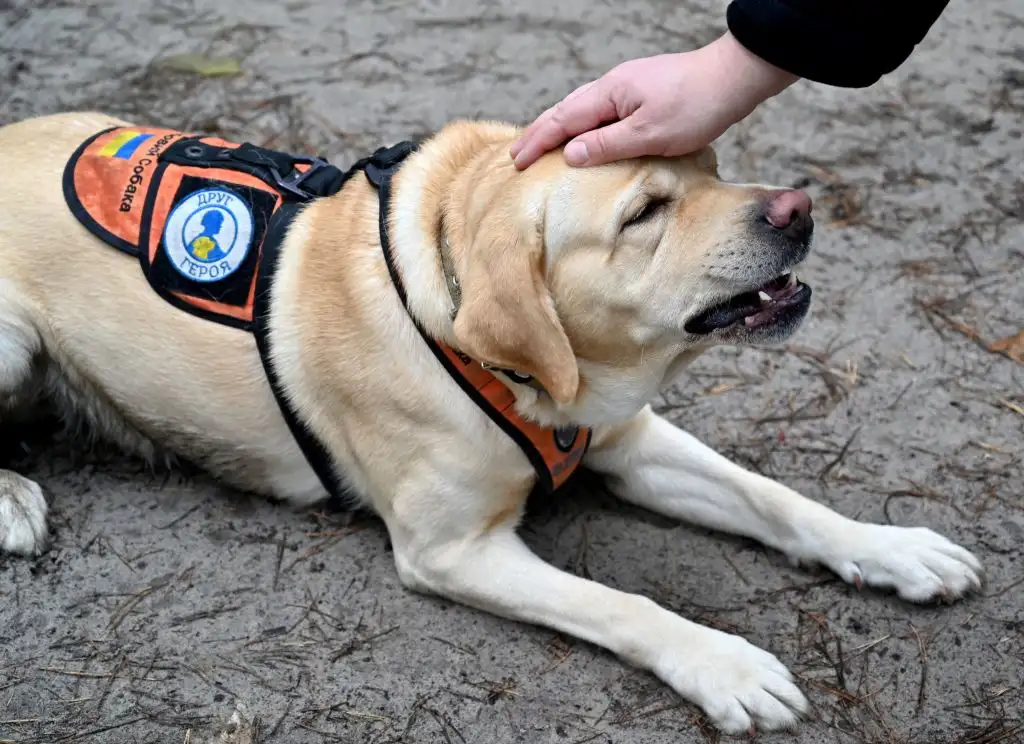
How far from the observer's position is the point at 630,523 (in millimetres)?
3373

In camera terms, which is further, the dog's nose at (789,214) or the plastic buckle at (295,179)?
the plastic buckle at (295,179)

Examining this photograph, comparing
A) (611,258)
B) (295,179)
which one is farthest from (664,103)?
(295,179)

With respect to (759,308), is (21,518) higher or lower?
lower

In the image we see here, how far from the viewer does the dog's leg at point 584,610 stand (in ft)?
8.89

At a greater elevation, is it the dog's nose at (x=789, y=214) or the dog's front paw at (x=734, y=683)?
the dog's nose at (x=789, y=214)

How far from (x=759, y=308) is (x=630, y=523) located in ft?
3.34

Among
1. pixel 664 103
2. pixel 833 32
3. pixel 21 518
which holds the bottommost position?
pixel 21 518

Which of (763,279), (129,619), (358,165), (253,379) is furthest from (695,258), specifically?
(129,619)

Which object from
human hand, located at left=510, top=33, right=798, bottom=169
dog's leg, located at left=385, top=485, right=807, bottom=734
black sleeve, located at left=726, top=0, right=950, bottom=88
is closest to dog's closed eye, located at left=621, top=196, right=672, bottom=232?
human hand, located at left=510, top=33, right=798, bottom=169

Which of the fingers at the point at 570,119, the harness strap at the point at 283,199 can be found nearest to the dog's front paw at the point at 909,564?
the fingers at the point at 570,119

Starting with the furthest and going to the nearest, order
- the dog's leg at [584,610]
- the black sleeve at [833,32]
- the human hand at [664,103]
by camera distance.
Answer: the dog's leg at [584,610] < the human hand at [664,103] < the black sleeve at [833,32]

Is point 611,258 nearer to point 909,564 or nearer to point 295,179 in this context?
point 295,179

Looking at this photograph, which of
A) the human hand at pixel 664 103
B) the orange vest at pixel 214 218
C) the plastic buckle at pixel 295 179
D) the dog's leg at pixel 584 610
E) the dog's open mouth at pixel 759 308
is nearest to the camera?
the human hand at pixel 664 103

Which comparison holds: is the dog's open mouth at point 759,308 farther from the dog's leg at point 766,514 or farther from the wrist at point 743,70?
the dog's leg at point 766,514
